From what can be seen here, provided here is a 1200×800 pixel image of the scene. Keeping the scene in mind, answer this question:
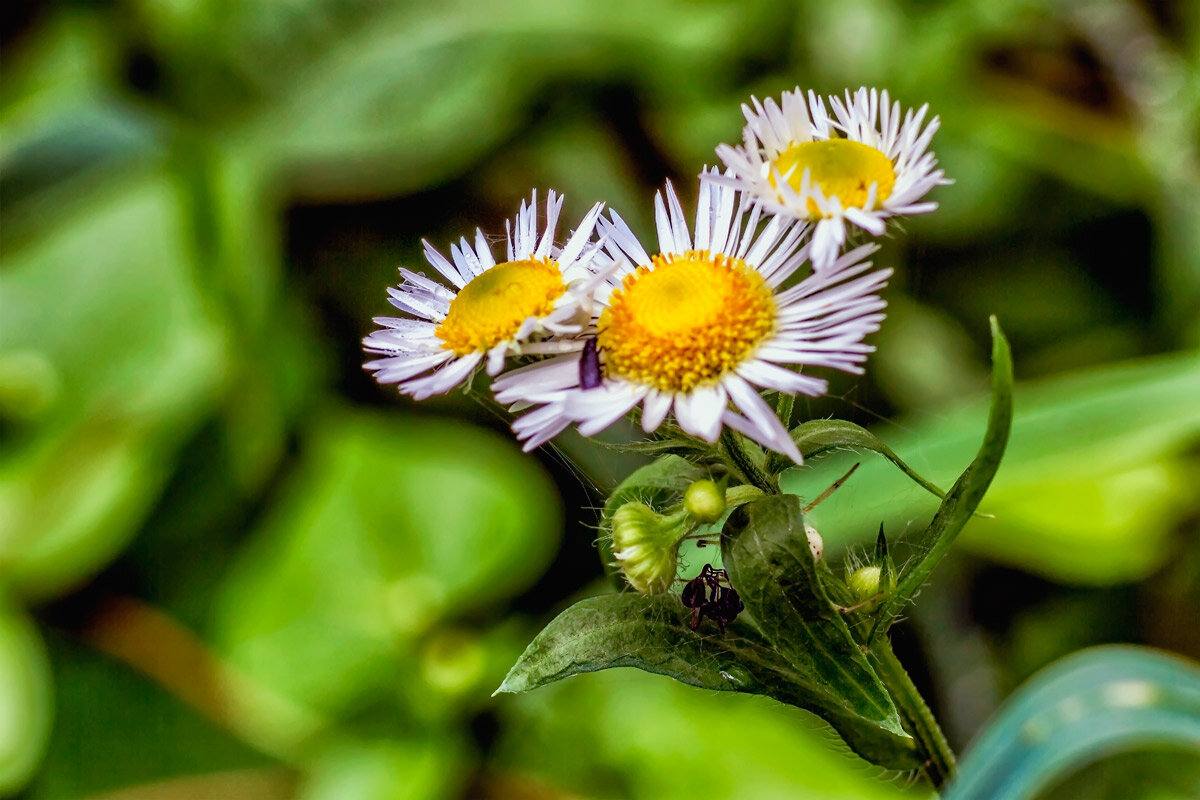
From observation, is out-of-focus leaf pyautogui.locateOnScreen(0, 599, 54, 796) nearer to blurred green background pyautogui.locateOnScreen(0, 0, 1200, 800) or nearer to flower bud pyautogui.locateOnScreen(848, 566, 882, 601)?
blurred green background pyautogui.locateOnScreen(0, 0, 1200, 800)

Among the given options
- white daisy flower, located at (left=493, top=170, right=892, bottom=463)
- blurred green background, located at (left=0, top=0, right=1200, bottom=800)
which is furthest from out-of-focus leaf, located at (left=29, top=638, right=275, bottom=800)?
white daisy flower, located at (left=493, top=170, right=892, bottom=463)

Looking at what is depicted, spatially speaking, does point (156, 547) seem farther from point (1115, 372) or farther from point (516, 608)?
point (1115, 372)

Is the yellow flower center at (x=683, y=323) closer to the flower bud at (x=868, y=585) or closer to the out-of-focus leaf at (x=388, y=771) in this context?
the flower bud at (x=868, y=585)

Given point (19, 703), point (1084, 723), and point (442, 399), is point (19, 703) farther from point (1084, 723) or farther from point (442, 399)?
point (1084, 723)

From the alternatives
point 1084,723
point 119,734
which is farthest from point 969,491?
point 119,734

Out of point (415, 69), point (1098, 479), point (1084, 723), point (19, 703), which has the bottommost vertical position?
point (19, 703)

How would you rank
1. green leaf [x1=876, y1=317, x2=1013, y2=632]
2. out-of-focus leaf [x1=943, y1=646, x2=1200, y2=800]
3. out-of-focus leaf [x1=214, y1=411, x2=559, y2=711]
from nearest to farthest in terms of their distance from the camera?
1. green leaf [x1=876, y1=317, x2=1013, y2=632]
2. out-of-focus leaf [x1=943, y1=646, x2=1200, y2=800]
3. out-of-focus leaf [x1=214, y1=411, x2=559, y2=711]

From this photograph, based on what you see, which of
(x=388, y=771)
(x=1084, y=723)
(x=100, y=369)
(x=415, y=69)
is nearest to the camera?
(x=1084, y=723)

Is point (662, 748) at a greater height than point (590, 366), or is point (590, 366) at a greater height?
point (590, 366)

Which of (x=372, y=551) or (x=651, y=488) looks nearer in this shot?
(x=651, y=488)
